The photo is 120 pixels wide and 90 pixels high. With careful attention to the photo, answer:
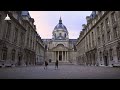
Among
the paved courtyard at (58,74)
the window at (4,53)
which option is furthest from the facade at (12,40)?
the paved courtyard at (58,74)

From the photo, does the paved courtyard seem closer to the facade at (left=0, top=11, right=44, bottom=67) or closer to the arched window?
the arched window

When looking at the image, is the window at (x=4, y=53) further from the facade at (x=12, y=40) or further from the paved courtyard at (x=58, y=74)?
the paved courtyard at (x=58, y=74)

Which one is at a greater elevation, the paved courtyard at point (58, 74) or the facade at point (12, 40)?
the facade at point (12, 40)

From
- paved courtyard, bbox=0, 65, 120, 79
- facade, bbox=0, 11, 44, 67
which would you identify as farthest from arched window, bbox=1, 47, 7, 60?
paved courtyard, bbox=0, 65, 120, 79

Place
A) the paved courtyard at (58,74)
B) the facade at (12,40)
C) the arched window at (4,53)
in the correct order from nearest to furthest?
1. the paved courtyard at (58,74)
2. the facade at (12,40)
3. the arched window at (4,53)

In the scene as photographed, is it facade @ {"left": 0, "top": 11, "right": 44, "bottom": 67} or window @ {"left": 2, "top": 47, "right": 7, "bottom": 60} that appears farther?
window @ {"left": 2, "top": 47, "right": 7, "bottom": 60}

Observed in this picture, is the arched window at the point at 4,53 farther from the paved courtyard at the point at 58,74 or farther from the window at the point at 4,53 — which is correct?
the paved courtyard at the point at 58,74

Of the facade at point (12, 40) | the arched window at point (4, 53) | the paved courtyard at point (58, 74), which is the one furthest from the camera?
the arched window at point (4, 53)

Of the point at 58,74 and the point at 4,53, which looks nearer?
the point at 58,74

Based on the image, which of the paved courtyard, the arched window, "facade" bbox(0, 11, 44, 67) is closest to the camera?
the paved courtyard

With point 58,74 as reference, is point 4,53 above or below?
above

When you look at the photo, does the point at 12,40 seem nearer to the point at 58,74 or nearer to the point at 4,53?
the point at 4,53

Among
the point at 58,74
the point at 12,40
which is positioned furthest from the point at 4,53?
the point at 58,74

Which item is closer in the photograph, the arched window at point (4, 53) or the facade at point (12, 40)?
the facade at point (12, 40)
